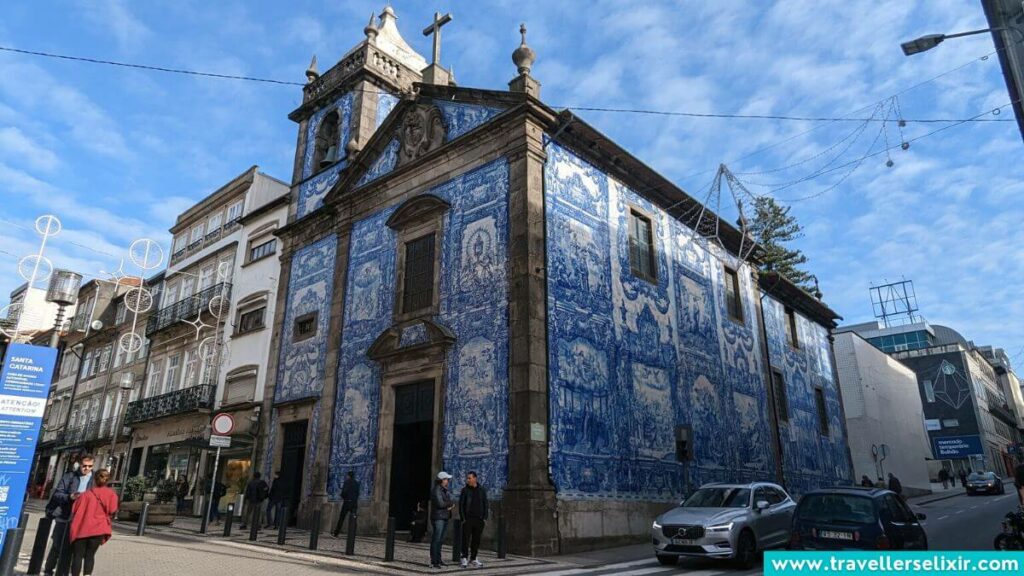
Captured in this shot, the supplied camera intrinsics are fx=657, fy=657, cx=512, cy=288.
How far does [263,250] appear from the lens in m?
22.8

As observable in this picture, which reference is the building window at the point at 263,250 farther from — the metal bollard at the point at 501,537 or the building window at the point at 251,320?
the metal bollard at the point at 501,537

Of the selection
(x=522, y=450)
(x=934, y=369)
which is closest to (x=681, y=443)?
(x=522, y=450)

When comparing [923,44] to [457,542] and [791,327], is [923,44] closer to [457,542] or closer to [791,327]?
[457,542]

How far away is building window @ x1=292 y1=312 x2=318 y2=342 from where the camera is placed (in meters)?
18.7

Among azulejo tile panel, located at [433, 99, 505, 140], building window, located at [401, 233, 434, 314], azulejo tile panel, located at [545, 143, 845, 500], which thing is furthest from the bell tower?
azulejo tile panel, located at [545, 143, 845, 500]

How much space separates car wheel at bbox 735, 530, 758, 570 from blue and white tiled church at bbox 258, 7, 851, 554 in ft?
10.8

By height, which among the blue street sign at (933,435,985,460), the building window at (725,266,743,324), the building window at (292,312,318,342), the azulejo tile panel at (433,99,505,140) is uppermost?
the azulejo tile panel at (433,99,505,140)

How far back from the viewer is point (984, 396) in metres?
60.6

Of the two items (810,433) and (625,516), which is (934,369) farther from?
(625,516)

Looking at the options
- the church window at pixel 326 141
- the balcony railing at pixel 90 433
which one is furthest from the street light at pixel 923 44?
the balcony railing at pixel 90 433

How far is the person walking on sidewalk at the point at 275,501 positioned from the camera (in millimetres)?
16516

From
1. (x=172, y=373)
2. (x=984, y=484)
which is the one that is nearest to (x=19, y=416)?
(x=172, y=373)

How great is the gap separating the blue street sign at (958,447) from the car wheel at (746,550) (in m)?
42.2

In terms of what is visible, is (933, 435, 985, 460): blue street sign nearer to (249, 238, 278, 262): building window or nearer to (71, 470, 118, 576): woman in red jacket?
(249, 238, 278, 262): building window
